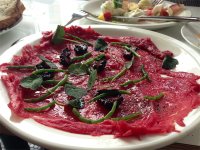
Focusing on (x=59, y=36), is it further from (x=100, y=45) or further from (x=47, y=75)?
(x=47, y=75)

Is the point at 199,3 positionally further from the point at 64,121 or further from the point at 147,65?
the point at 64,121

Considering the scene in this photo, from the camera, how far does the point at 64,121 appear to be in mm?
919

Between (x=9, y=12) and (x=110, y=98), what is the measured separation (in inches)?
32.4

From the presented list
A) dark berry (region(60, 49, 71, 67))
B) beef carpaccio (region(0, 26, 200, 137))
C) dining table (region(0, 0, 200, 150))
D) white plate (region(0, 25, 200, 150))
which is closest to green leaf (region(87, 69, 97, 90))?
beef carpaccio (region(0, 26, 200, 137))

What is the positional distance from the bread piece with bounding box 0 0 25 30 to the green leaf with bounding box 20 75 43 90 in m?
0.54

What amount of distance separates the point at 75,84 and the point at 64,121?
228 millimetres

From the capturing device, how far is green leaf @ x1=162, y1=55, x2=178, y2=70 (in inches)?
49.6

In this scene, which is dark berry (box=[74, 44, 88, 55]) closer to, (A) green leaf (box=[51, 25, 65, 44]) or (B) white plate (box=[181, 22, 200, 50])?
(A) green leaf (box=[51, 25, 65, 44])

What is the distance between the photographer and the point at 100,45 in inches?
53.9

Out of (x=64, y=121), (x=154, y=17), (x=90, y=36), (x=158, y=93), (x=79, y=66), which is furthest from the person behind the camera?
(x=154, y=17)

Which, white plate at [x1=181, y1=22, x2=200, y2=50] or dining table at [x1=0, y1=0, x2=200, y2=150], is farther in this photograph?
dining table at [x1=0, y1=0, x2=200, y2=150]

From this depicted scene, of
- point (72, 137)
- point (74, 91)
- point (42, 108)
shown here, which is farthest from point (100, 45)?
point (72, 137)

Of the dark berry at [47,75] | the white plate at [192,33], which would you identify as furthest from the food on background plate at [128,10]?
the dark berry at [47,75]

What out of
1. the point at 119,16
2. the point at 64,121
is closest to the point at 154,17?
the point at 119,16
